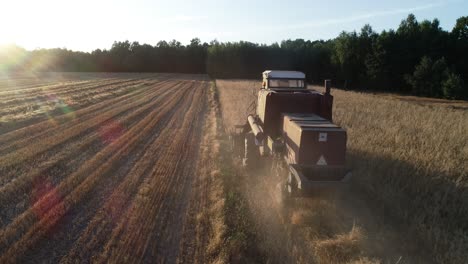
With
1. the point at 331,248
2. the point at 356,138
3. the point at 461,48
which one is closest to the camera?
the point at 331,248

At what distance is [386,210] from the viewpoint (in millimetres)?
6895

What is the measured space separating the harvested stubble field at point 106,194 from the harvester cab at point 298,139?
1.69 metres

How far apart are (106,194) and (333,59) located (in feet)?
206

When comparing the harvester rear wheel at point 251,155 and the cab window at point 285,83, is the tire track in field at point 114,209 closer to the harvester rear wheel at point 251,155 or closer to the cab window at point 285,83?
the harvester rear wheel at point 251,155

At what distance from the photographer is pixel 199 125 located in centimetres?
1723

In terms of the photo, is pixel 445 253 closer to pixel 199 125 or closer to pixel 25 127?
pixel 199 125

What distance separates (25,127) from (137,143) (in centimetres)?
607

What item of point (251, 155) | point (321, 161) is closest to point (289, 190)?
point (321, 161)

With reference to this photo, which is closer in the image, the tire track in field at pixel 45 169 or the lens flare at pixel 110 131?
the tire track in field at pixel 45 169

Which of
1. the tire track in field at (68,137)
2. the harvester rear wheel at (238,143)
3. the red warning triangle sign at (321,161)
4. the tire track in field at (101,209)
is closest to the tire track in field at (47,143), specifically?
the tire track in field at (68,137)

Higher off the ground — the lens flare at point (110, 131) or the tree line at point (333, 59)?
the tree line at point (333, 59)

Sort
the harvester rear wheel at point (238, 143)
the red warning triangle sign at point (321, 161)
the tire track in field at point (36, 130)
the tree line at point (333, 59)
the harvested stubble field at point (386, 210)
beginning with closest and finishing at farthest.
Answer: the harvested stubble field at point (386, 210)
the red warning triangle sign at point (321, 161)
the harvester rear wheel at point (238, 143)
the tire track in field at point (36, 130)
the tree line at point (333, 59)

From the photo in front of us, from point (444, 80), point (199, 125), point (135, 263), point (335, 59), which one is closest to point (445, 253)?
point (135, 263)

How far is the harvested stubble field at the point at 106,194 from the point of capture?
583 cm
